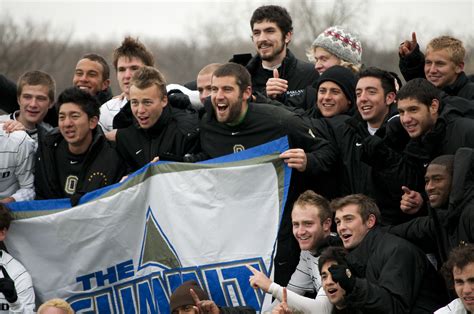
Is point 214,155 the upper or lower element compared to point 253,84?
lower

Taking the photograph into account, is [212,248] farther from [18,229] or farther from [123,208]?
[18,229]

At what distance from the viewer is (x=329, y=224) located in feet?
34.3

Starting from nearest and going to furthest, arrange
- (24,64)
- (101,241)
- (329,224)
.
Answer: (329,224), (101,241), (24,64)

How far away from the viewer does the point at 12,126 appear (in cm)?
1164

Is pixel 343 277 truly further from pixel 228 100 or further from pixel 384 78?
pixel 384 78

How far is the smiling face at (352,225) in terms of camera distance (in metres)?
9.98

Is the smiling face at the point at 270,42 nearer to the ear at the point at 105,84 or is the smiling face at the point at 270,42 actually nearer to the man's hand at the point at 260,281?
the ear at the point at 105,84

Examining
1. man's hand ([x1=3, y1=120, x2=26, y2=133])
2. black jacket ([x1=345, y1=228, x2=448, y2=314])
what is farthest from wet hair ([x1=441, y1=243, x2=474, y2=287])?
man's hand ([x1=3, y1=120, x2=26, y2=133])

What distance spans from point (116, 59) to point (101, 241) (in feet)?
8.66

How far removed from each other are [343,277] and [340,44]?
3.78 m

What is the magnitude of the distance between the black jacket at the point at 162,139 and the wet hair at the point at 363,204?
1.85 metres

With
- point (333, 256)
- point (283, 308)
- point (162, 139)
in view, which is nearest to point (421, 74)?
point (162, 139)

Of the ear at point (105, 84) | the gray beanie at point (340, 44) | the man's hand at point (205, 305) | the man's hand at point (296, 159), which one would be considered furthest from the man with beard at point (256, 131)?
the ear at point (105, 84)

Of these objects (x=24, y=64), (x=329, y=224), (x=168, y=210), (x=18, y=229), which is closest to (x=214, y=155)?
(x=168, y=210)
